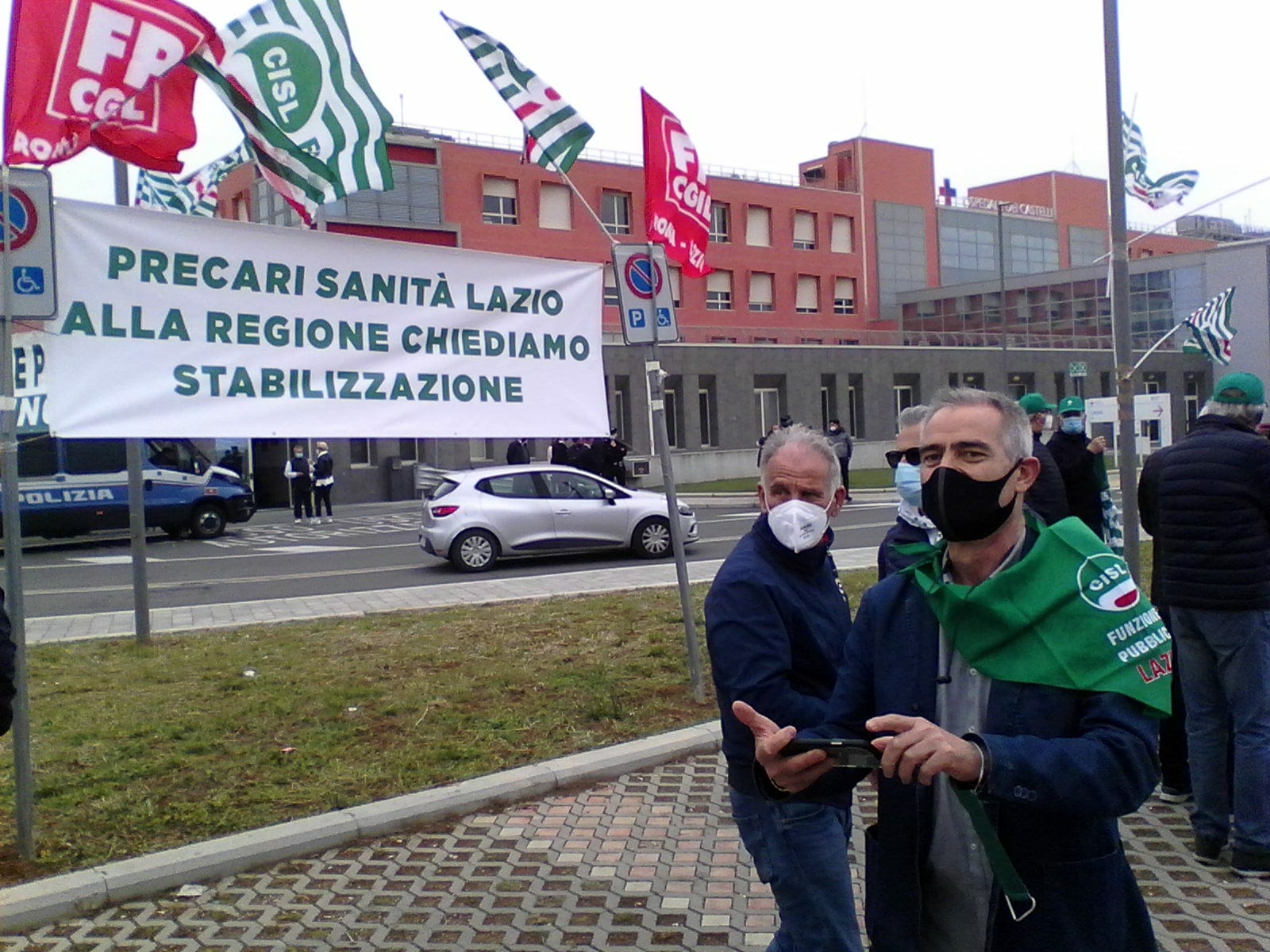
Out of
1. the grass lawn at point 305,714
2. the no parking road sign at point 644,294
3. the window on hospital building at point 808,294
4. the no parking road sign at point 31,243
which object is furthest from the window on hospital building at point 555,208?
the no parking road sign at point 31,243

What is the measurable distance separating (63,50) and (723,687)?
4582 millimetres

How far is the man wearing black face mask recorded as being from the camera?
2023 millimetres

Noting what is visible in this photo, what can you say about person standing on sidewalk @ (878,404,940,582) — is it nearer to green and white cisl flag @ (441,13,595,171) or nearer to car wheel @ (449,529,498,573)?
green and white cisl flag @ (441,13,595,171)

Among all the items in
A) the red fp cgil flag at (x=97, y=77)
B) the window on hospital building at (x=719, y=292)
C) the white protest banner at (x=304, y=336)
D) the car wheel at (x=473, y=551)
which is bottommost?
the car wheel at (x=473, y=551)

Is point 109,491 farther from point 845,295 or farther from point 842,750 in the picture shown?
point 845,295

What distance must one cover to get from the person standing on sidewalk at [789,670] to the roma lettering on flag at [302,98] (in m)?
4.24

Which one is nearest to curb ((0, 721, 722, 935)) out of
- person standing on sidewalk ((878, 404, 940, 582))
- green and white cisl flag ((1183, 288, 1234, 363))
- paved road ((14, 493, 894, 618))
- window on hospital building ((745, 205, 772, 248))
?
person standing on sidewalk ((878, 404, 940, 582))

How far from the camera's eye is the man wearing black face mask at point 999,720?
202 centimetres

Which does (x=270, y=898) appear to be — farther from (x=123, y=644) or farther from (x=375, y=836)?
(x=123, y=644)

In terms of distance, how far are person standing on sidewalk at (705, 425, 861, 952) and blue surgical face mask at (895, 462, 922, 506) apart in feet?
5.54

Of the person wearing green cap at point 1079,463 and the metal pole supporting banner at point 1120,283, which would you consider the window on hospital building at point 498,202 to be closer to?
the metal pole supporting banner at point 1120,283

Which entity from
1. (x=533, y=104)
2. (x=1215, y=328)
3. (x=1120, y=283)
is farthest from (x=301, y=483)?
(x=1120, y=283)

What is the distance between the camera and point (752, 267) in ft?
190

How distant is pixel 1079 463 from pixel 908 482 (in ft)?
14.6
